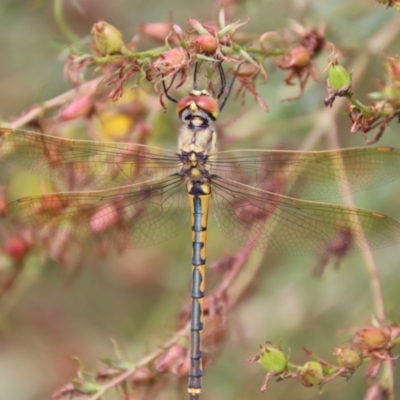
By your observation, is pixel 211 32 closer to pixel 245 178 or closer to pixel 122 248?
pixel 245 178

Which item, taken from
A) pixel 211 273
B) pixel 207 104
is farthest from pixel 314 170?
pixel 211 273

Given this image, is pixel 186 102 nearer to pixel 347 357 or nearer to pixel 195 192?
pixel 195 192

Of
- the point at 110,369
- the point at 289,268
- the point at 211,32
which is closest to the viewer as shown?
the point at 211,32

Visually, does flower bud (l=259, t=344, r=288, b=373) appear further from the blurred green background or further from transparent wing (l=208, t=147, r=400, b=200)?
transparent wing (l=208, t=147, r=400, b=200)

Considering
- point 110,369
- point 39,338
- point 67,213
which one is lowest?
point 110,369

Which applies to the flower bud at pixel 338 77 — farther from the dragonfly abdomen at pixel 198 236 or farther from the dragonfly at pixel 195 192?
the dragonfly abdomen at pixel 198 236

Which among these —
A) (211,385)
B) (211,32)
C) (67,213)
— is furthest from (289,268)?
(211,32)

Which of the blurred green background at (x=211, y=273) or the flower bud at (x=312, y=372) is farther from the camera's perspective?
the blurred green background at (x=211, y=273)

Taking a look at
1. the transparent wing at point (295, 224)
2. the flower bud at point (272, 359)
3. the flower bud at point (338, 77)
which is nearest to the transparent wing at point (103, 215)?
the transparent wing at point (295, 224)
